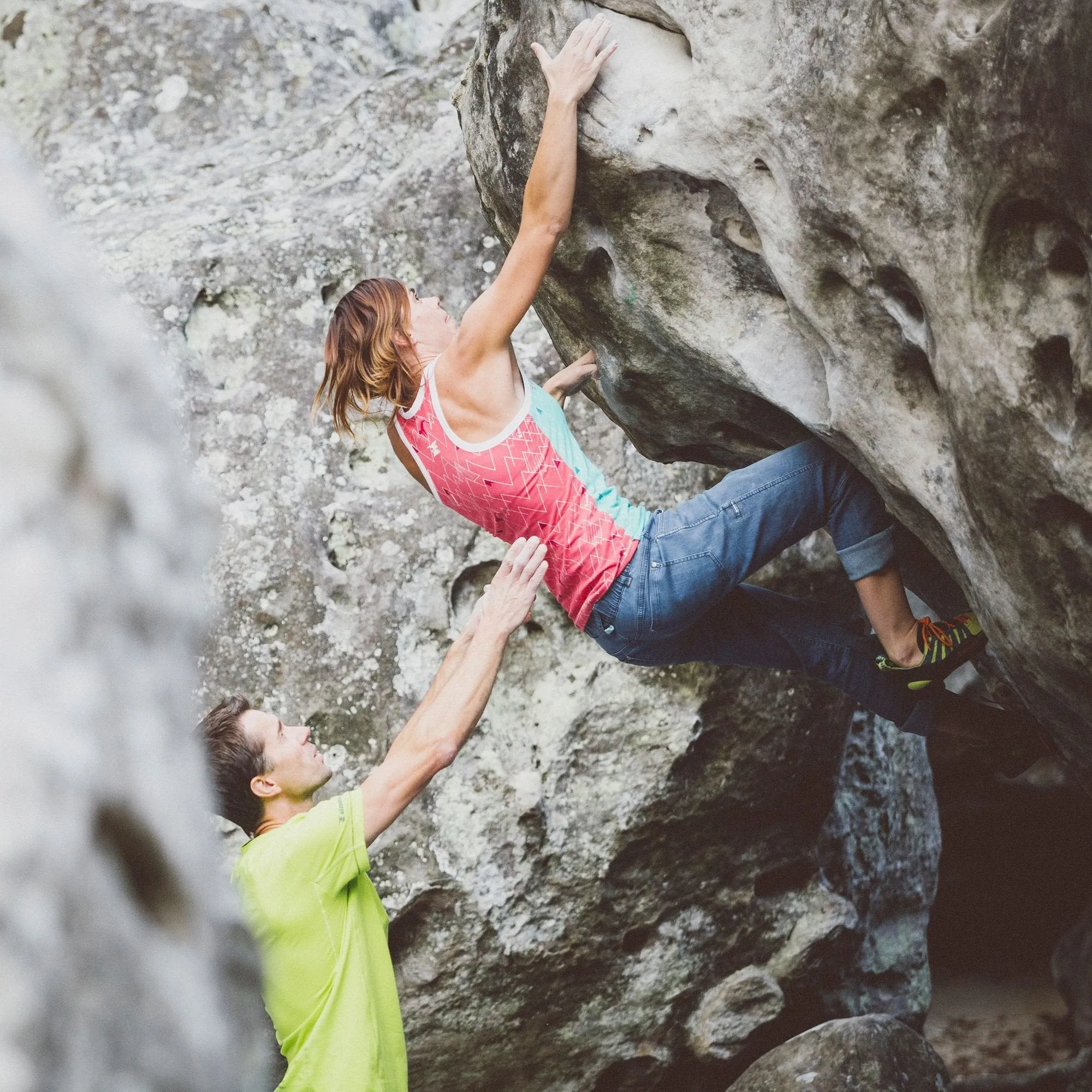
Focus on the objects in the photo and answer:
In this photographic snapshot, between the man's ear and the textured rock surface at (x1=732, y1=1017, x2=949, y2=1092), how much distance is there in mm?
2067

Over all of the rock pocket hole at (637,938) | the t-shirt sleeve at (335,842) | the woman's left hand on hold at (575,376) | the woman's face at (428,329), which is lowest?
the rock pocket hole at (637,938)

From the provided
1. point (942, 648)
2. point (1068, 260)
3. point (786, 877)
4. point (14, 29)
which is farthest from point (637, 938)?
point (14, 29)

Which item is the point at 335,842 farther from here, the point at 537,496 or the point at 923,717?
the point at 923,717

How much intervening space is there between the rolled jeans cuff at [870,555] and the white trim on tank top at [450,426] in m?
0.80

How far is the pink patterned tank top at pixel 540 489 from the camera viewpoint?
2.79m

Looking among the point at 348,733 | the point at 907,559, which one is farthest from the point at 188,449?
the point at 907,559

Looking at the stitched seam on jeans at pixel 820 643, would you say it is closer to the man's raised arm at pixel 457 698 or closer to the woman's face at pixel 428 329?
the man's raised arm at pixel 457 698

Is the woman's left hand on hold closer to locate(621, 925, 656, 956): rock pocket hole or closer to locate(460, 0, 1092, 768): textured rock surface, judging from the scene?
locate(460, 0, 1092, 768): textured rock surface

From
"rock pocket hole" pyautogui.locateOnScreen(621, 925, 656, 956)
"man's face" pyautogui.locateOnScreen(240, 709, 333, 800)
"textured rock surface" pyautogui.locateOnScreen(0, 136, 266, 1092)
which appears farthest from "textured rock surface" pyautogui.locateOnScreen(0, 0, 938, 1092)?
"textured rock surface" pyautogui.locateOnScreen(0, 136, 266, 1092)

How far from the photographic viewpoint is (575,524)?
284 centimetres

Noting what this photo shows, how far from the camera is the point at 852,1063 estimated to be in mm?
3889

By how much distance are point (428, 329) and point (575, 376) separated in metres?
0.58

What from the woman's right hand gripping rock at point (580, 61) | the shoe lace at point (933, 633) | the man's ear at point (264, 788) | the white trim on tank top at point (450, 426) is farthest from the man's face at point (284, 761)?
the woman's right hand gripping rock at point (580, 61)

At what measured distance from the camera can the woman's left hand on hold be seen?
3318 millimetres
